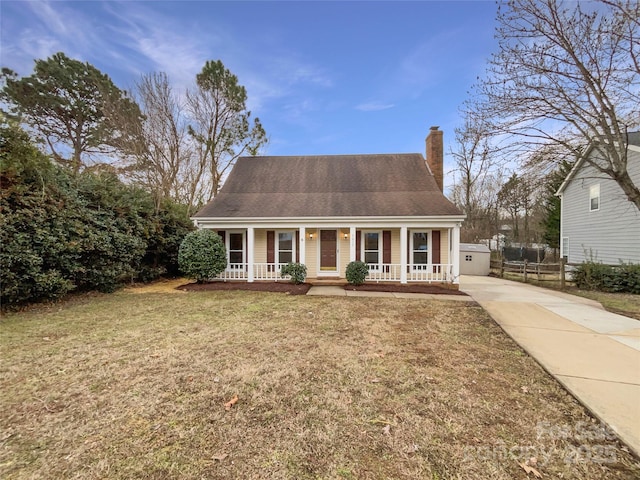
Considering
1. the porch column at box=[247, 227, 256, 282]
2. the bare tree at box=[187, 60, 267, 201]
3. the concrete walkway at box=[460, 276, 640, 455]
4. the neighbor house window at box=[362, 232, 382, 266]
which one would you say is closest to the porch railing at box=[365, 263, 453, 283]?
the neighbor house window at box=[362, 232, 382, 266]

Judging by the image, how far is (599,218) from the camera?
14.3m

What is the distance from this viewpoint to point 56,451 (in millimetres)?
2307

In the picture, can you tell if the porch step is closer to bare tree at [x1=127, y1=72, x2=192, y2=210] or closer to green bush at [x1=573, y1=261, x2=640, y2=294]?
bare tree at [x1=127, y1=72, x2=192, y2=210]

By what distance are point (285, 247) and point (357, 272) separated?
3.46m

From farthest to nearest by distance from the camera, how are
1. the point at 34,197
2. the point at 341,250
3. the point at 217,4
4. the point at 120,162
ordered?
the point at 120,162, the point at 341,250, the point at 217,4, the point at 34,197

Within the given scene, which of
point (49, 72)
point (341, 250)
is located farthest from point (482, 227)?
point (49, 72)

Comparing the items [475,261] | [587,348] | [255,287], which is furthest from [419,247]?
[475,261]

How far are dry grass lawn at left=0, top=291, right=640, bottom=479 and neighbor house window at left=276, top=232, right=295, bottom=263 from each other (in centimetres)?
644

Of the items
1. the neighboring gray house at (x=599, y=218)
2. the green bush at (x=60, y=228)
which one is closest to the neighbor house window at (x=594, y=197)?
the neighboring gray house at (x=599, y=218)

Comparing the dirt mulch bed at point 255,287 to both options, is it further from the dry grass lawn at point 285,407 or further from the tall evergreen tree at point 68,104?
the tall evergreen tree at point 68,104

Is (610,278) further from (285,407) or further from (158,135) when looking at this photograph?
(158,135)

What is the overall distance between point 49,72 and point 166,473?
22.3 meters

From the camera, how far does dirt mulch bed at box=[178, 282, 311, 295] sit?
31.6ft

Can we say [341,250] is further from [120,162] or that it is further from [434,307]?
[120,162]
